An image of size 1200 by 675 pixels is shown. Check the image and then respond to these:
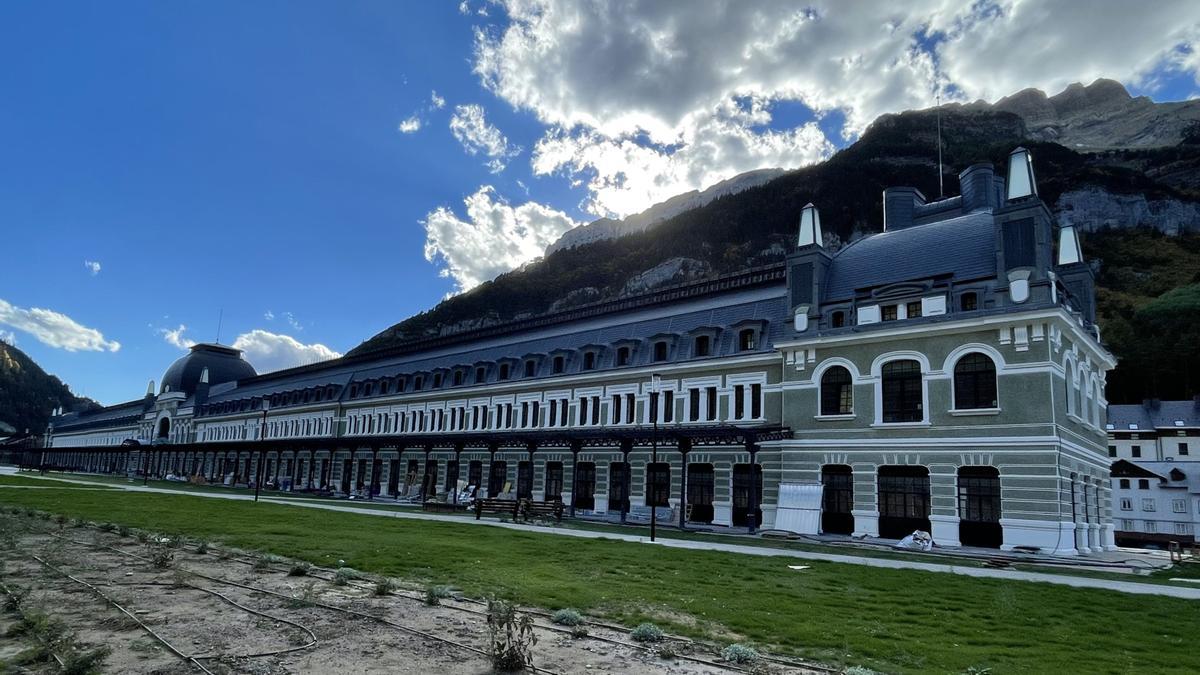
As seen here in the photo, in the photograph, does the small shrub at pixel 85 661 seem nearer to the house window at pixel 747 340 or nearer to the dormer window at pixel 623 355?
the house window at pixel 747 340

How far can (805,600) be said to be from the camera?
547 inches

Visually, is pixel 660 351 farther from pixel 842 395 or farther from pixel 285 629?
pixel 285 629

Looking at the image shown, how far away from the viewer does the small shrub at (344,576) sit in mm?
13640

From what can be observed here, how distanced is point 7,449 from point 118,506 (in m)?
174

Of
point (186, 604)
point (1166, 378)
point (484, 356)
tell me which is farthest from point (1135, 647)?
point (1166, 378)

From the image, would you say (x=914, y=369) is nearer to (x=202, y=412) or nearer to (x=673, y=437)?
(x=673, y=437)

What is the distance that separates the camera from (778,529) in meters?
33.7

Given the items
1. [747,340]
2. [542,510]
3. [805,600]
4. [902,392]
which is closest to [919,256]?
[902,392]

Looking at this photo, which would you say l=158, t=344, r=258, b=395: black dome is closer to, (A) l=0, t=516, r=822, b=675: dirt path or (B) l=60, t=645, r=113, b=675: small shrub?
(A) l=0, t=516, r=822, b=675: dirt path

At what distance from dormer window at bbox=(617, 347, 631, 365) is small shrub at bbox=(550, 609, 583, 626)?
36.6m

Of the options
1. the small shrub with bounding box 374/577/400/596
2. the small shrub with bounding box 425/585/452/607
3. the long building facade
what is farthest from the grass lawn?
the long building facade

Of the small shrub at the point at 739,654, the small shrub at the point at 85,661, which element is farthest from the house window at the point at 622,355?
the small shrub at the point at 85,661

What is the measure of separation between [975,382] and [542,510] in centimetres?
2162

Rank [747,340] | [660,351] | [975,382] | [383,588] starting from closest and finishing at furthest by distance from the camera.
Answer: [383,588], [975,382], [747,340], [660,351]
